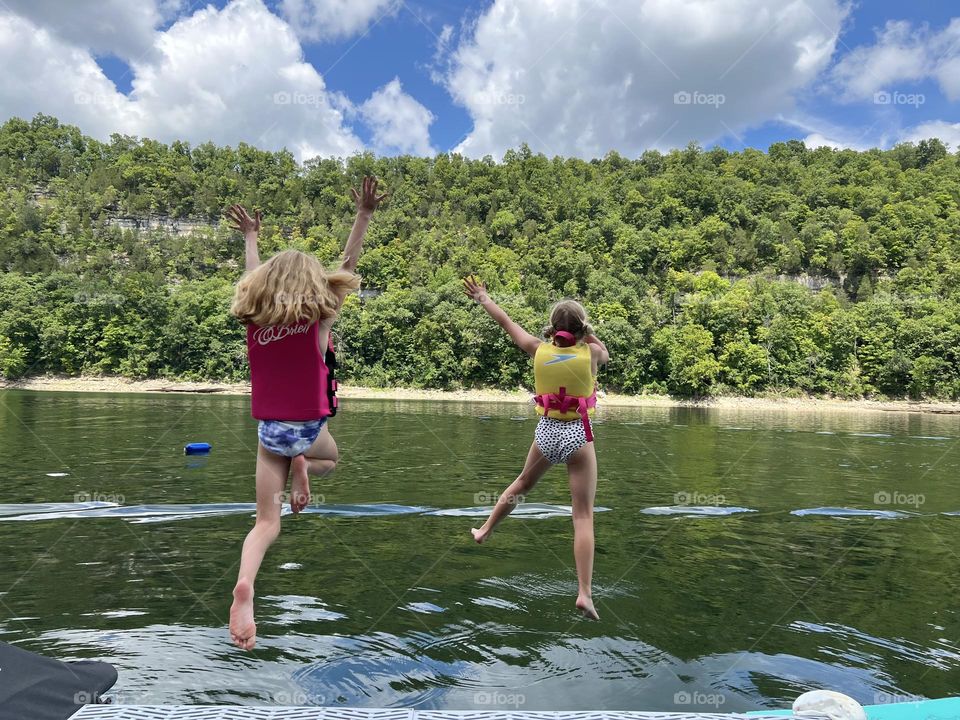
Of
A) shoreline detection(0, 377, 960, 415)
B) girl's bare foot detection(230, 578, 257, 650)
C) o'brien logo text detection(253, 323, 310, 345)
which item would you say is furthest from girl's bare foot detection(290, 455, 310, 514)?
shoreline detection(0, 377, 960, 415)

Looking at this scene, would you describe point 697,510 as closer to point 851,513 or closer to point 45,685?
point 851,513

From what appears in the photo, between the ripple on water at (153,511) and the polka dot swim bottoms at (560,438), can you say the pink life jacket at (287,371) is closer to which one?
the polka dot swim bottoms at (560,438)

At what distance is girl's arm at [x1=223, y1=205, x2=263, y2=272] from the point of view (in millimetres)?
5570

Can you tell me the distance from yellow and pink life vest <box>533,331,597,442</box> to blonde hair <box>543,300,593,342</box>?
65 millimetres

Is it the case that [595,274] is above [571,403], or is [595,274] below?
above

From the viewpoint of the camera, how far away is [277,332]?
4973 mm

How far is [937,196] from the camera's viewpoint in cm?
15788

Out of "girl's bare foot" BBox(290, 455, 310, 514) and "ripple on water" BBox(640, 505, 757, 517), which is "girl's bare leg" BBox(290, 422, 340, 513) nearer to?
"girl's bare foot" BBox(290, 455, 310, 514)

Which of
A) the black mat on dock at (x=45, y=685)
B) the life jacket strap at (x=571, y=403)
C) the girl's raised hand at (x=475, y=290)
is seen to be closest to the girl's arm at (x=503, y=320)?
the girl's raised hand at (x=475, y=290)

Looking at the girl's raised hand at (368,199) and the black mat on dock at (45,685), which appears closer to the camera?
the black mat on dock at (45,685)

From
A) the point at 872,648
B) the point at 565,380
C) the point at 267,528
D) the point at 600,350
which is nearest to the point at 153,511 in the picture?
the point at 267,528

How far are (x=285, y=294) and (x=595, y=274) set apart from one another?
117 metres

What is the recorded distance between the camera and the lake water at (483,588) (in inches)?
287

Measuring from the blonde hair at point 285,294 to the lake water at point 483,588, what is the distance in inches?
155
